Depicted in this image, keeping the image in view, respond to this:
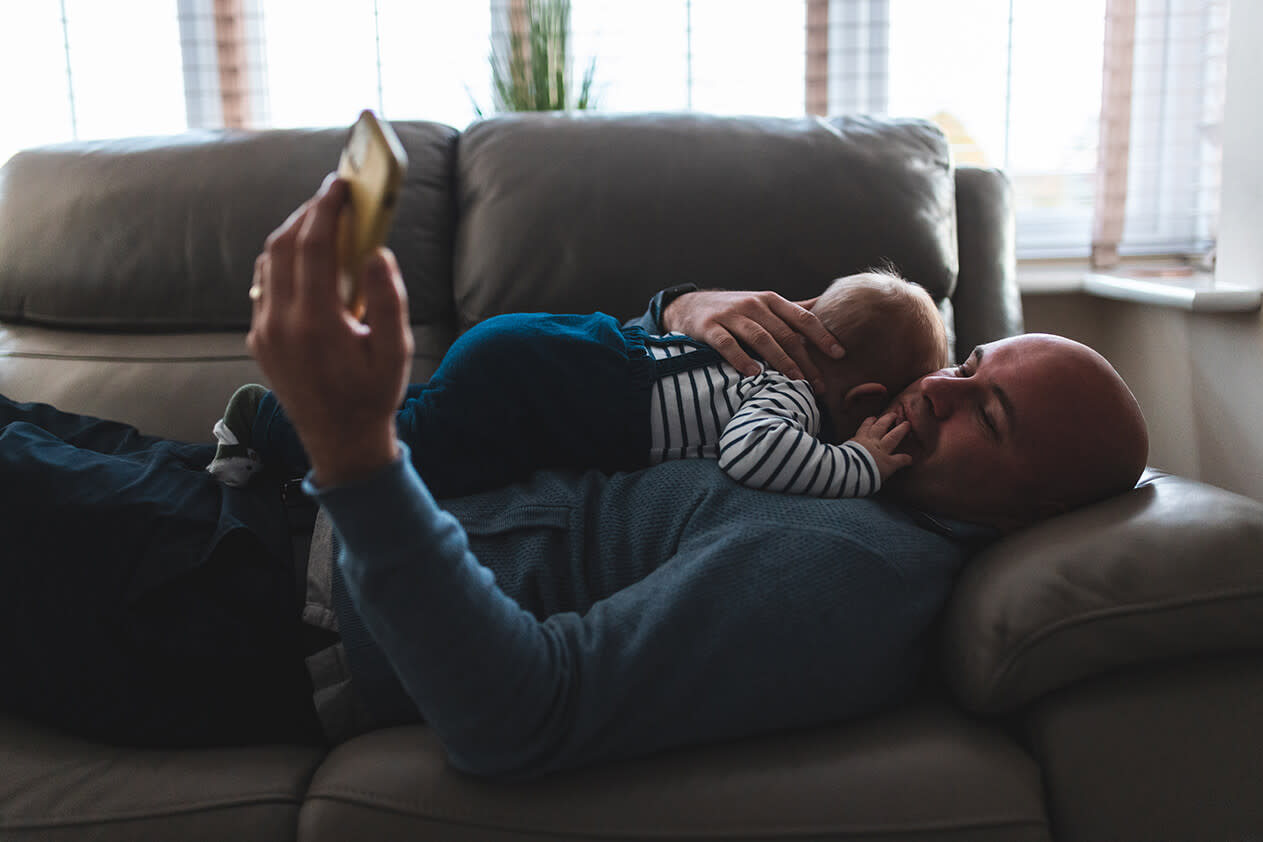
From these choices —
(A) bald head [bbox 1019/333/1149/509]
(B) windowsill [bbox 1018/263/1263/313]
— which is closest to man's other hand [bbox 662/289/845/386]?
(A) bald head [bbox 1019/333/1149/509]

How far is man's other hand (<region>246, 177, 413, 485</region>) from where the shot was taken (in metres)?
0.60

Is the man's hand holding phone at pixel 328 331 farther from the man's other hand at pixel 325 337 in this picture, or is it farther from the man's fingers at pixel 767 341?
the man's fingers at pixel 767 341

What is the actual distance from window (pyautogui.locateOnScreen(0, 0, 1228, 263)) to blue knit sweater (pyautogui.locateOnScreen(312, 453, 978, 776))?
1844 mm

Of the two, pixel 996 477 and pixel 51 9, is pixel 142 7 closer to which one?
pixel 51 9

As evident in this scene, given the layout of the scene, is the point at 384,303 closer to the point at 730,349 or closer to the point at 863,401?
the point at 730,349

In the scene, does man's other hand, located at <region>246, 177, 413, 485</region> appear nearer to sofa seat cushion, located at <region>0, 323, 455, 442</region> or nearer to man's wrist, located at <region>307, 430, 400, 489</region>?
man's wrist, located at <region>307, 430, 400, 489</region>

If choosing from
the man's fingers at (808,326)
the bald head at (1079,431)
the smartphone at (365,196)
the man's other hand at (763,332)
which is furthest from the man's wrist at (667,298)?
the smartphone at (365,196)

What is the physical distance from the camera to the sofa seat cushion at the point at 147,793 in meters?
0.87

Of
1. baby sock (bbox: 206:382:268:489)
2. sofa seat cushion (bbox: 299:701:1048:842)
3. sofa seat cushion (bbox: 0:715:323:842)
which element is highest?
baby sock (bbox: 206:382:268:489)

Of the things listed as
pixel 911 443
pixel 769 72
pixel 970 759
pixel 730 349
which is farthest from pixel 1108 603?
pixel 769 72

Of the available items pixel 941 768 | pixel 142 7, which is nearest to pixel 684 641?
pixel 941 768

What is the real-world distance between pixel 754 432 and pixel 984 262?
0.91 metres

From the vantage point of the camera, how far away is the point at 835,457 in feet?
3.45

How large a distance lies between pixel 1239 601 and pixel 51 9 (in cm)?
315
